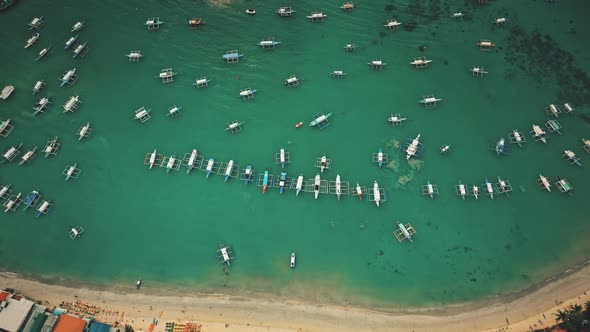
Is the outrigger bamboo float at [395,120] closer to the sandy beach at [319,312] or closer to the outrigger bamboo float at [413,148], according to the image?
the outrigger bamboo float at [413,148]

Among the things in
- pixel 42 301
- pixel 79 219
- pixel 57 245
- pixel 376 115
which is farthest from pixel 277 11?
pixel 42 301

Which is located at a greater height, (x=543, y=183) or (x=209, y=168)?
(x=543, y=183)

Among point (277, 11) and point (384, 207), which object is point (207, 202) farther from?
point (277, 11)

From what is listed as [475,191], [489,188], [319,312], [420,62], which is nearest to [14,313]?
[319,312]

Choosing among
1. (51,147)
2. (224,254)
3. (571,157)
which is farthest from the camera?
(51,147)

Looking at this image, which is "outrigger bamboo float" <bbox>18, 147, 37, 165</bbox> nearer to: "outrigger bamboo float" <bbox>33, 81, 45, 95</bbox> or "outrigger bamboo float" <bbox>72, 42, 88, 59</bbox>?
"outrigger bamboo float" <bbox>33, 81, 45, 95</bbox>

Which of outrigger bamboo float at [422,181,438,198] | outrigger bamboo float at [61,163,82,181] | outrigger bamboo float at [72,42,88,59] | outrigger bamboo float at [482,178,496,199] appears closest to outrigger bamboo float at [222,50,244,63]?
outrigger bamboo float at [72,42,88,59]

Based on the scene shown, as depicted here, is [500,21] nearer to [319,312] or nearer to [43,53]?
[319,312]
